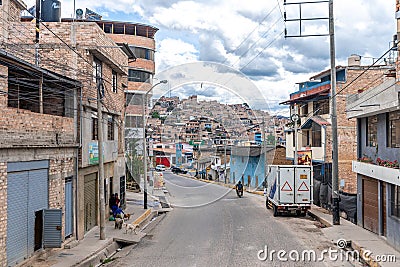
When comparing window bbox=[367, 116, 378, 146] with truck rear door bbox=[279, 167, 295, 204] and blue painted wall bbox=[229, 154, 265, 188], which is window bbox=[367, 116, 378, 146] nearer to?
truck rear door bbox=[279, 167, 295, 204]

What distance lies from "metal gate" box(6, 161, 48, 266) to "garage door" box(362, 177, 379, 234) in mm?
12927

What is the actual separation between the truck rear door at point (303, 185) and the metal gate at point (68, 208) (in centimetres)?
1234

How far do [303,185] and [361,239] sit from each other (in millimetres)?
6993

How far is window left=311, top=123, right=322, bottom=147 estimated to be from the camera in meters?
35.3

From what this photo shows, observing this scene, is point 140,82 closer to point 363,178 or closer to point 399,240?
point 363,178

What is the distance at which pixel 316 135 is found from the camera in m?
36.0

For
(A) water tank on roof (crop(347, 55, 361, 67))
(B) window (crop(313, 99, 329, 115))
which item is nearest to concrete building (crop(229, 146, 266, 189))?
(B) window (crop(313, 99, 329, 115))

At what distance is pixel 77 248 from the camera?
54.1 ft

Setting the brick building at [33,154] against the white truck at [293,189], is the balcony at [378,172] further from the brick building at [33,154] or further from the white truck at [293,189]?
the brick building at [33,154]

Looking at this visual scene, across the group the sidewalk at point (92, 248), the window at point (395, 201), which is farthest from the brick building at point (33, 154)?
the window at point (395, 201)

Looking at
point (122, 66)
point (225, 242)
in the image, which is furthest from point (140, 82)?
point (225, 242)

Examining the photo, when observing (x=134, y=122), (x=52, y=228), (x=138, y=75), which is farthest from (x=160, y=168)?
(x=138, y=75)

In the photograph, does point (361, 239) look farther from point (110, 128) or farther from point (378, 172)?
point (110, 128)

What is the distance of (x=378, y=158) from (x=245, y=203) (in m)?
15.5
